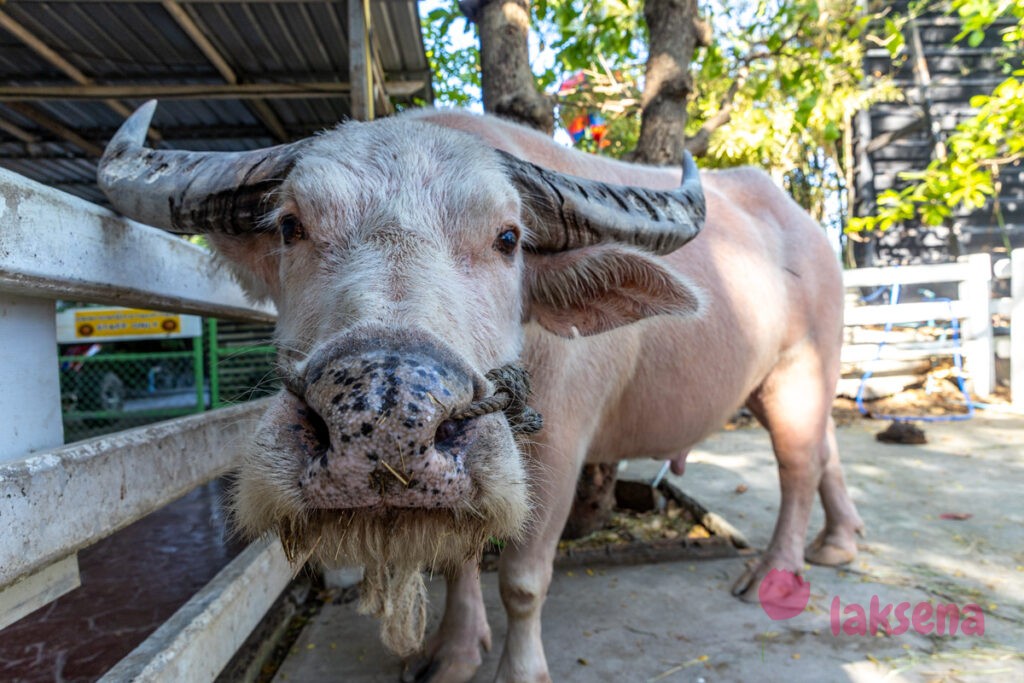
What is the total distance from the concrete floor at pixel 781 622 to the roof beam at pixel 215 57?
3416 millimetres

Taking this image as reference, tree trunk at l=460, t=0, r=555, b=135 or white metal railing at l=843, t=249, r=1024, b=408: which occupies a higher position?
tree trunk at l=460, t=0, r=555, b=135

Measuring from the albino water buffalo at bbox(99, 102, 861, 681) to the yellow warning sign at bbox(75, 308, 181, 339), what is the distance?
6809 mm

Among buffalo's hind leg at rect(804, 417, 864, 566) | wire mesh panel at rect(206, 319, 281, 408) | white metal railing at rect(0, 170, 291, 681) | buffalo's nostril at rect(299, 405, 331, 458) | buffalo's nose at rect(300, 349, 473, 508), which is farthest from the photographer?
wire mesh panel at rect(206, 319, 281, 408)

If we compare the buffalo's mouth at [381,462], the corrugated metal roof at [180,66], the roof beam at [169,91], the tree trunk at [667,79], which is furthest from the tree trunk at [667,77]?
the buffalo's mouth at [381,462]

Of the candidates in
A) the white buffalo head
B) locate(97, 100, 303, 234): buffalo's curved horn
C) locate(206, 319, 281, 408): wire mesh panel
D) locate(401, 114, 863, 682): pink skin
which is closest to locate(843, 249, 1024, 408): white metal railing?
locate(401, 114, 863, 682): pink skin

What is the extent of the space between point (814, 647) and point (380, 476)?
8.01 ft

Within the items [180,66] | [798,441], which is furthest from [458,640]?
[180,66]

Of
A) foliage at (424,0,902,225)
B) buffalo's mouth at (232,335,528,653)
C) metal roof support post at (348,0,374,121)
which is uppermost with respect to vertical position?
foliage at (424,0,902,225)

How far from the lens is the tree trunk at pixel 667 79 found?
475 cm

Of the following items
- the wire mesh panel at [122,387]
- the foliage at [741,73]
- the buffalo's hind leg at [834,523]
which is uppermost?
the foliage at [741,73]

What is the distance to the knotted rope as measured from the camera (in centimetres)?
155

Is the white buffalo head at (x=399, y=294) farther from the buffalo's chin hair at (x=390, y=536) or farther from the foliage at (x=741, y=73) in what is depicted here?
the foliage at (x=741, y=73)

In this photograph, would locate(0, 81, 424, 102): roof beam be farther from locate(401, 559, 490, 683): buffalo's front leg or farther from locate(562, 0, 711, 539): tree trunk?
locate(401, 559, 490, 683): buffalo's front leg

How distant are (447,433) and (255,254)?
1390 millimetres
